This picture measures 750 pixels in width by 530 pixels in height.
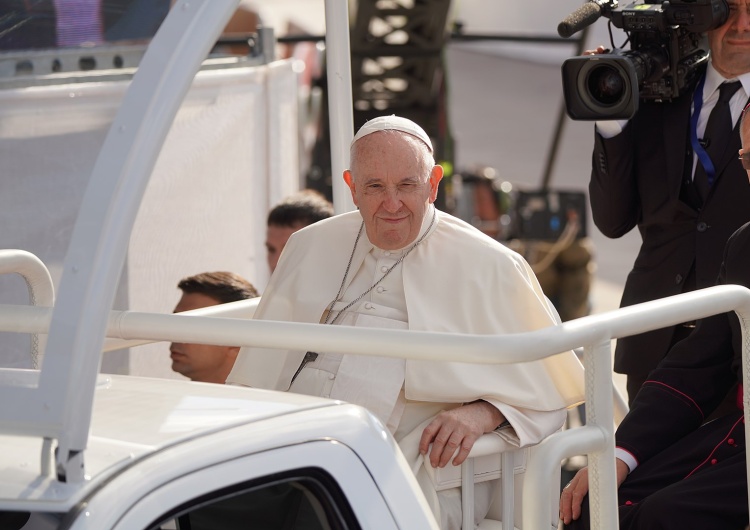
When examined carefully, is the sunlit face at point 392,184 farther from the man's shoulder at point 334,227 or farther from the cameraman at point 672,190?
the cameraman at point 672,190

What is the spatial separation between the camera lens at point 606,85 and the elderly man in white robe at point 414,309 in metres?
0.58

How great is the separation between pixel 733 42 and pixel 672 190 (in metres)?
0.43

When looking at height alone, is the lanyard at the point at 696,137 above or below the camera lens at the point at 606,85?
below

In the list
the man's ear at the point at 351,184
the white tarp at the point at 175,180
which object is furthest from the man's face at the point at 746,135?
the white tarp at the point at 175,180

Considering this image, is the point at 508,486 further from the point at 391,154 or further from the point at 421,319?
the point at 391,154

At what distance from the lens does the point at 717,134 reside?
11.9 feet

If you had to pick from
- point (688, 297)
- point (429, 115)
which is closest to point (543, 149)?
point (429, 115)

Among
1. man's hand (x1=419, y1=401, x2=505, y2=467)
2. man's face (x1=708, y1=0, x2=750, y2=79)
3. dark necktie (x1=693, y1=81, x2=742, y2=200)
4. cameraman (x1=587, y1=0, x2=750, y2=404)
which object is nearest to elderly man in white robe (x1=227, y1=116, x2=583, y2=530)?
man's hand (x1=419, y1=401, x2=505, y2=467)

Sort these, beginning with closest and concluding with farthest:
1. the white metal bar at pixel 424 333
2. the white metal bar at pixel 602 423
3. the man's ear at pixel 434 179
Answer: the white metal bar at pixel 424 333
the white metal bar at pixel 602 423
the man's ear at pixel 434 179

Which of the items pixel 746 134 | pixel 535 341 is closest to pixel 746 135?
pixel 746 134

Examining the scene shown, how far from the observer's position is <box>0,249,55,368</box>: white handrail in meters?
2.79

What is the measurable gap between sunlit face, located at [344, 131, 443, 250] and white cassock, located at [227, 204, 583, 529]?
0.08m

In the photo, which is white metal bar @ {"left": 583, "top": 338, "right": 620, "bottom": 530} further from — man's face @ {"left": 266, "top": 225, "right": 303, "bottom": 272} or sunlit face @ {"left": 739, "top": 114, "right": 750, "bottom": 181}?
man's face @ {"left": 266, "top": 225, "right": 303, "bottom": 272}

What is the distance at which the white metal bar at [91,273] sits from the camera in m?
1.72
